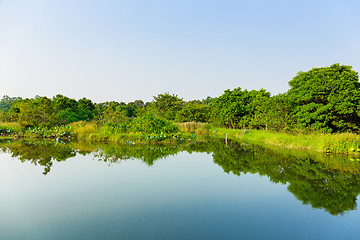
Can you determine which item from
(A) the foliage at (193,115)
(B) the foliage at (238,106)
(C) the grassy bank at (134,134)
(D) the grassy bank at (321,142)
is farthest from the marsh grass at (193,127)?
(D) the grassy bank at (321,142)

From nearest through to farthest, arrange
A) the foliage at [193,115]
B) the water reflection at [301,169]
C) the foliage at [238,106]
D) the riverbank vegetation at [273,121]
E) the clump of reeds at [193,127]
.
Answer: the water reflection at [301,169], the riverbank vegetation at [273,121], the clump of reeds at [193,127], the foliage at [238,106], the foliage at [193,115]

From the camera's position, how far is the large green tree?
1652cm

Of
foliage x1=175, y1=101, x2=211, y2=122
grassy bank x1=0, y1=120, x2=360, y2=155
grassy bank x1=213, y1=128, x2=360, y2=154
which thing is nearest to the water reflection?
grassy bank x1=213, y1=128, x2=360, y2=154

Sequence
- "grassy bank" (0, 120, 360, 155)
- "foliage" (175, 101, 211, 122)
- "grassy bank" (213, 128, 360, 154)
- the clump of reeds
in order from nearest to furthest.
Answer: "grassy bank" (213, 128, 360, 154) < "grassy bank" (0, 120, 360, 155) < the clump of reeds < "foliage" (175, 101, 211, 122)

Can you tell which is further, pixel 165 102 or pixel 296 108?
pixel 165 102

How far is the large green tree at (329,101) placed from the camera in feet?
54.2

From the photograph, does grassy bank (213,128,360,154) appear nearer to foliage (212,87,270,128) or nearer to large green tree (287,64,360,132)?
large green tree (287,64,360,132)

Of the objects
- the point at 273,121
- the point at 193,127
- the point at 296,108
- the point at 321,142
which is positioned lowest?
the point at 321,142

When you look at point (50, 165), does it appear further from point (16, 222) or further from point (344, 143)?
point (344, 143)

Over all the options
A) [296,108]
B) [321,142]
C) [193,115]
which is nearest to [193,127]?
[193,115]

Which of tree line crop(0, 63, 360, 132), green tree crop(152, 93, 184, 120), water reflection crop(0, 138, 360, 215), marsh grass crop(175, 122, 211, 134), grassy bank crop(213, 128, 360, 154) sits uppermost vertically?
green tree crop(152, 93, 184, 120)

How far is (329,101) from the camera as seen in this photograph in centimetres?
1703

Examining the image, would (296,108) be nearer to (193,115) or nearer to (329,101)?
(329,101)

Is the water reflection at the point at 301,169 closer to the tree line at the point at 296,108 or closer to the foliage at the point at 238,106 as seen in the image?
the tree line at the point at 296,108
